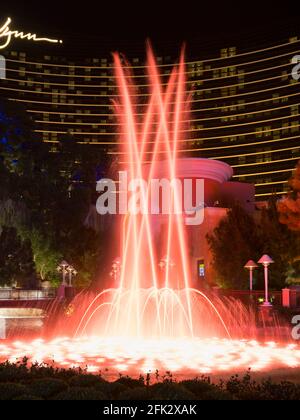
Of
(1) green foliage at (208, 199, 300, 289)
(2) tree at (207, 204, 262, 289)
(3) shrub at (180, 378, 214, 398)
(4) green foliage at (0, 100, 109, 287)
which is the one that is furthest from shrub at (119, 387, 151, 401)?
(4) green foliage at (0, 100, 109, 287)

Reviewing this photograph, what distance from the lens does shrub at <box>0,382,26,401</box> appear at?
6562mm

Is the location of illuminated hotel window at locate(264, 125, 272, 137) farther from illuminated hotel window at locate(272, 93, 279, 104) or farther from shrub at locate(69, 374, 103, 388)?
shrub at locate(69, 374, 103, 388)

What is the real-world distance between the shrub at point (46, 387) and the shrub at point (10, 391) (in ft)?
0.48

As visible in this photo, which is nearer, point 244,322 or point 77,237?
point 244,322

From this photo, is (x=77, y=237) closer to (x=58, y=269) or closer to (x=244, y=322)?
(x=58, y=269)

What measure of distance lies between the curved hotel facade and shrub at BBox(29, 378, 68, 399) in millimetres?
72714

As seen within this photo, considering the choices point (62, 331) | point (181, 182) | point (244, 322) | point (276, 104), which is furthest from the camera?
point (276, 104)

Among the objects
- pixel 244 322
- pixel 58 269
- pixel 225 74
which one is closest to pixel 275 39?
pixel 225 74

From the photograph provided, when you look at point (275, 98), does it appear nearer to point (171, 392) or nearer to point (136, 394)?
point (171, 392)

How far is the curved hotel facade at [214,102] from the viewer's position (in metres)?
85.0

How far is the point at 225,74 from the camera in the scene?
91375mm

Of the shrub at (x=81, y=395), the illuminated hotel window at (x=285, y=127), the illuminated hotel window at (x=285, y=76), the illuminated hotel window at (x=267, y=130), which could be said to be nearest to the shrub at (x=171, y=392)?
the shrub at (x=81, y=395)

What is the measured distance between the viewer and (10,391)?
22.0ft
